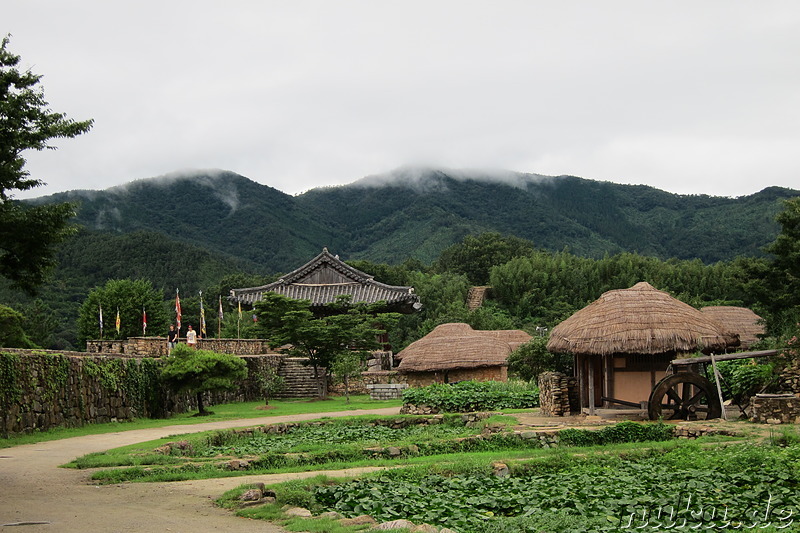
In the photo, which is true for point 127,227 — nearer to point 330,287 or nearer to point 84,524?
point 330,287

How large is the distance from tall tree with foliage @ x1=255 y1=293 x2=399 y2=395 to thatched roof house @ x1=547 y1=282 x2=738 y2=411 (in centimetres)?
1278

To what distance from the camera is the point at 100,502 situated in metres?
9.89

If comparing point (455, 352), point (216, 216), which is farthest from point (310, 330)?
point (216, 216)

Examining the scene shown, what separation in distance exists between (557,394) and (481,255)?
44973 millimetres

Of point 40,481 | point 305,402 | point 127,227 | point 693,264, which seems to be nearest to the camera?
point 40,481

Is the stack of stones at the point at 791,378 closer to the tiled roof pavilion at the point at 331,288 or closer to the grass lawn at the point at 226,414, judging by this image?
the grass lawn at the point at 226,414

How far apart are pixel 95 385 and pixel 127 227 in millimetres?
78532

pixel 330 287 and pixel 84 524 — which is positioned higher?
pixel 330 287

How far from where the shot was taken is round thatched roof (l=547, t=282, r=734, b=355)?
18906 mm

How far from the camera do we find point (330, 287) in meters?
43.8

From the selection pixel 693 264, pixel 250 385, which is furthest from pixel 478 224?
pixel 250 385

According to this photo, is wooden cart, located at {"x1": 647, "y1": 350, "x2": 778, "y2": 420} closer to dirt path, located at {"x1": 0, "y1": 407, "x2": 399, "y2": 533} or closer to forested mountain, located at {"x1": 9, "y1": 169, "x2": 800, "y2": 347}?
dirt path, located at {"x1": 0, "y1": 407, "x2": 399, "y2": 533}

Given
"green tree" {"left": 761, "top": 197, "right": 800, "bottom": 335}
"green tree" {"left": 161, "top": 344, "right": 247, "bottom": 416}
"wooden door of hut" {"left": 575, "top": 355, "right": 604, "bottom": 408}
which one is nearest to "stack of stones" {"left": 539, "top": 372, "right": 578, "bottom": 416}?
"wooden door of hut" {"left": 575, "top": 355, "right": 604, "bottom": 408}

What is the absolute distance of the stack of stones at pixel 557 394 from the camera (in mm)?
20672
